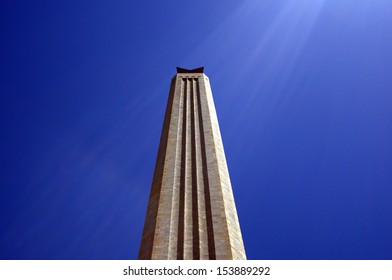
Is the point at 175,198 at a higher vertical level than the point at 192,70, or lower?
lower

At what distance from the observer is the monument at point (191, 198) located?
1086 cm

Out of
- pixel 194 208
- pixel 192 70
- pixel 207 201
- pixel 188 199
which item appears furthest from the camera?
pixel 192 70

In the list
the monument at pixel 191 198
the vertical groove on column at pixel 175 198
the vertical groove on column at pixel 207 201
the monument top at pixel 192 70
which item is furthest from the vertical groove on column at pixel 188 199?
the monument top at pixel 192 70

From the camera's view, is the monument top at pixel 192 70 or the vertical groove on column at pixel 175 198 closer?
the vertical groove on column at pixel 175 198

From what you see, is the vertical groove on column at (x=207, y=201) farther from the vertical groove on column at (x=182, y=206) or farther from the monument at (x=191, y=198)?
A: the vertical groove on column at (x=182, y=206)

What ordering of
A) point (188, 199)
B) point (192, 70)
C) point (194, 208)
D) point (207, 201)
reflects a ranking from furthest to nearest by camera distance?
point (192, 70) < point (188, 199) < point (207, 201) < point (194, 208)

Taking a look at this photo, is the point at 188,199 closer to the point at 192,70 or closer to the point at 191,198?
the point at 191,198

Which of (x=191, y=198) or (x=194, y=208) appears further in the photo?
(x=191, y=198)

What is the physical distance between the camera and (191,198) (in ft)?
42.2

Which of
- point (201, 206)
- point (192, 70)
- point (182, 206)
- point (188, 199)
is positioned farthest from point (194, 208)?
point (192, 70)

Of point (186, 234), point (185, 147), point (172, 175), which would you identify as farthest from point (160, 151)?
point (186, 234)

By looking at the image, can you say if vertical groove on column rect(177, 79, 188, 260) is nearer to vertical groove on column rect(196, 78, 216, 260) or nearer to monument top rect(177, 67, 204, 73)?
vertical groove on column rect(196, 78, 216, 260)

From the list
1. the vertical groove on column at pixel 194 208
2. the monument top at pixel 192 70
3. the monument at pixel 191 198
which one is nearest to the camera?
the vertical groove on column at pixel 194 208
